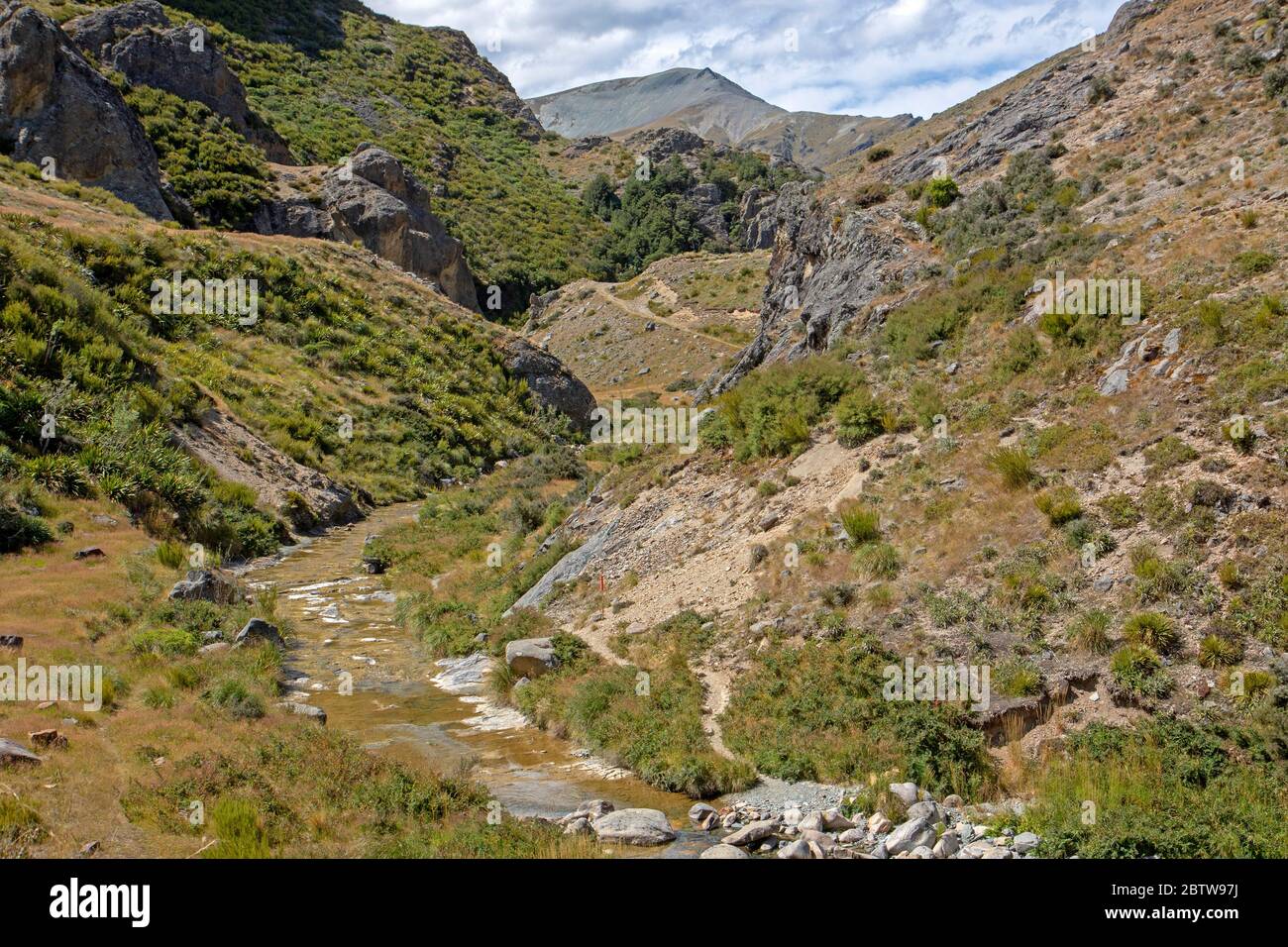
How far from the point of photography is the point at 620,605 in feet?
52.1

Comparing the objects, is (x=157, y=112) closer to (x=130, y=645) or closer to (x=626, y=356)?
(x=626, y=356)

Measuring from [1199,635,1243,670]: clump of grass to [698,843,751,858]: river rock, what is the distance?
541 cm

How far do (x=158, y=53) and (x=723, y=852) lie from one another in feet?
195

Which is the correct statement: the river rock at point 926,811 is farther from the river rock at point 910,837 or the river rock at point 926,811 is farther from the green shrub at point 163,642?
the green shrub at point 163,642

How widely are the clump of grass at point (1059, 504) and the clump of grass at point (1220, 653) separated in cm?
276

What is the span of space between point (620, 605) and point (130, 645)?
7.76 m

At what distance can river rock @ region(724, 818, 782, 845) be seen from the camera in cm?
855

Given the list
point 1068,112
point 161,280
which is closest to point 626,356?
point 161,280

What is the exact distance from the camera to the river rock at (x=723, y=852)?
26.2ft

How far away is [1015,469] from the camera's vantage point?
13.0 meters

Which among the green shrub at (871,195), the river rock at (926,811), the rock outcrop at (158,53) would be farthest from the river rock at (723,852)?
the rock outcrop at (158,53)

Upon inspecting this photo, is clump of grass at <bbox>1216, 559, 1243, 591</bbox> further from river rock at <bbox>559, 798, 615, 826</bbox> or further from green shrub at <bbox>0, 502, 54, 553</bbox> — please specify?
green shrub at <bbox>0, 502, 54, 553</bbox>

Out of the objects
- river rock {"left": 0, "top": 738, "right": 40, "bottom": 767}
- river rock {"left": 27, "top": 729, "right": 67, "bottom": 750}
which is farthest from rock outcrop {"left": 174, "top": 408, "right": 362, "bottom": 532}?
river rock {"left": 0, "top": 738, "right": 40, "bottom": 767}

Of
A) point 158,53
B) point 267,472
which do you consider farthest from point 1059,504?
point 158,53
